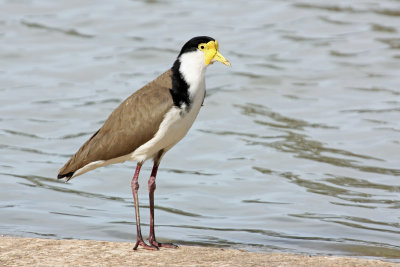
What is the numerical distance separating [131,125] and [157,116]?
334 millimetres

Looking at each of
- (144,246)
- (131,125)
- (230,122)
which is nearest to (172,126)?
(131,125)

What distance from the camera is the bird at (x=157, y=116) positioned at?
25.5ft

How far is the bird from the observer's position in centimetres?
776

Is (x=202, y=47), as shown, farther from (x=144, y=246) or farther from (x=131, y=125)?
(x=144, y=246)

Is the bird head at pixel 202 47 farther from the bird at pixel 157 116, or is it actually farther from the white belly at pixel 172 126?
the white belly at pixel 172 126

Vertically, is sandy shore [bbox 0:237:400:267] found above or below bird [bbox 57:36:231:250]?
below

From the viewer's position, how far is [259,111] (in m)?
14.8

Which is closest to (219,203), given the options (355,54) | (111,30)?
(355,54)

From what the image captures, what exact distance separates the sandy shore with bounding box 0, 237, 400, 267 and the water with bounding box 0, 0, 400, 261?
1.25 metres

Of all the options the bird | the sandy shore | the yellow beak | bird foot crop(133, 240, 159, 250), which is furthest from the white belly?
the sandy shore

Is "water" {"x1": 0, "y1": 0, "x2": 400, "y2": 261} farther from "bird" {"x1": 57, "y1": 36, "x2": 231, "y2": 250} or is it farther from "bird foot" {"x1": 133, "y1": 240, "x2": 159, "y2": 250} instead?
"bird" {"x1": 57, "y1": 36, "x2": 231, "y2": 250}

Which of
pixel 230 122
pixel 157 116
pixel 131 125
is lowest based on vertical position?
pixel 230 122

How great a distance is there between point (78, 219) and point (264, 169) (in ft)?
10.3

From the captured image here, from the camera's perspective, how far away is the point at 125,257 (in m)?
7.50
